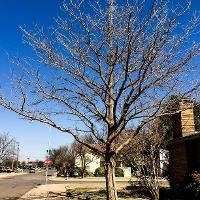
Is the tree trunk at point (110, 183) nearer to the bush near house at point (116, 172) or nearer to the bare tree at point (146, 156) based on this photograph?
the bare tree at point (146, 156)

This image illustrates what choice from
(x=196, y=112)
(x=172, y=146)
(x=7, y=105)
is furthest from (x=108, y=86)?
(x=196, y=112)

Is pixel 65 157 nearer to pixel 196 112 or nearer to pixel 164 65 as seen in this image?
pixel 196 112

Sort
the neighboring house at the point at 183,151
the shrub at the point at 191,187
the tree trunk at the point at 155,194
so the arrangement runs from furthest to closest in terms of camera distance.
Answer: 1. the neighboring house at the point at 183,151
2. the tree trunk at the point at 155,194
3. the shrub at the point at 191,187

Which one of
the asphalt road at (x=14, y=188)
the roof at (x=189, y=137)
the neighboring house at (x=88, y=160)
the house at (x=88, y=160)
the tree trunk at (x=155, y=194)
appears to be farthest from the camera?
the neighboring house at (x=88, y=160)

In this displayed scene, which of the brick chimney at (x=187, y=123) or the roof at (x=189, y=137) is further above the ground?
the brick chimney at (x=187, y=123)

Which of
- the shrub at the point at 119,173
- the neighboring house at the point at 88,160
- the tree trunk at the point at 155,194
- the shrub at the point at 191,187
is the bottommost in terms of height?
→ the tree trunk at the point at 155,194

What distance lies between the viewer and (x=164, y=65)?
542 inches

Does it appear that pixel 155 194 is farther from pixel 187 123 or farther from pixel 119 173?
pixel 119 173

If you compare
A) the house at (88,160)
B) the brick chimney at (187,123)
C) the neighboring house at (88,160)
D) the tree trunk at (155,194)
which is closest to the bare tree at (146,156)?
the tree trunk at (155,194)

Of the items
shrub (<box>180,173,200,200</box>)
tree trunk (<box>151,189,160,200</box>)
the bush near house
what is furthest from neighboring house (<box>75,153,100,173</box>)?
shrub (<box>180,173,200,200</box>)

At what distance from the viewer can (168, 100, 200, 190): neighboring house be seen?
789 inches

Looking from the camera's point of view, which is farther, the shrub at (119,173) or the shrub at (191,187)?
the shrub at (119,173)

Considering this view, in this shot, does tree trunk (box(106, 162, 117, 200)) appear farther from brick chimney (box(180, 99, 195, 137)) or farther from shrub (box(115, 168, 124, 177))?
shrub (box(115, 168, 124, 177))

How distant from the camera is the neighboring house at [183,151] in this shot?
2005 centimetres
